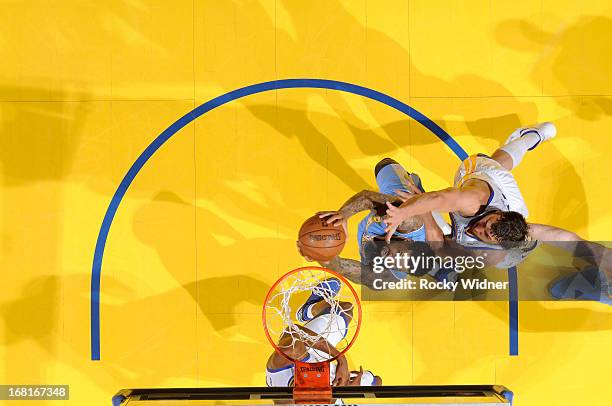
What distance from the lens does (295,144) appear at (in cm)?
532

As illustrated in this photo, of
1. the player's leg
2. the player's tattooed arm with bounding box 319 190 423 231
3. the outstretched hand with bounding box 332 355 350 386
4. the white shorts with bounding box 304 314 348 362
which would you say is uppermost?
the player's leg

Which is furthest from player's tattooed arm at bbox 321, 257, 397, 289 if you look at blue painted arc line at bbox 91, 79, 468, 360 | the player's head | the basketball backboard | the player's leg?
the player's leg

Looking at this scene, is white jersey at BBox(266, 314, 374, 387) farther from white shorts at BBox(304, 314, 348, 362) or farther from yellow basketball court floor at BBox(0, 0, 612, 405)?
yellow basketball court floor at BBox(0, 0, 612, 405)

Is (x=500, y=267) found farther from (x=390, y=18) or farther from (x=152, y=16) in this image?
(x=152, y=16)

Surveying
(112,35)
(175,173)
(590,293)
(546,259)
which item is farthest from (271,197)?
(590,293)

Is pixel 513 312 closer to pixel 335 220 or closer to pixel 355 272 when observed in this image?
pixel 355 272

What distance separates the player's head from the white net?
1194 mm

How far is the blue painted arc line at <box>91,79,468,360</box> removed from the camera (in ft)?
17.3

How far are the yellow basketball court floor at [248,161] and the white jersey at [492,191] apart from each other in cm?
29

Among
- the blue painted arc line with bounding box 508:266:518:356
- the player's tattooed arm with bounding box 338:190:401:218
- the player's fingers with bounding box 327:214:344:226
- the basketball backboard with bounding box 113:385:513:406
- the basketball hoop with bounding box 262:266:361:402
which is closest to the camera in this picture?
the basketball backboard with bounding box 113:385:513:406

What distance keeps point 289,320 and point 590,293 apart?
265 centimetres

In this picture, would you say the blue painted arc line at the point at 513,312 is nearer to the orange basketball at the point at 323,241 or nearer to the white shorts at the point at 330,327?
the white shorts at the point at 330,327

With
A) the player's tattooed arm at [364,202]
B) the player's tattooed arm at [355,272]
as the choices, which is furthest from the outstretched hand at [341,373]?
the player's tattooed arm at [364,202]

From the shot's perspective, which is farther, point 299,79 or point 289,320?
point 299,79
